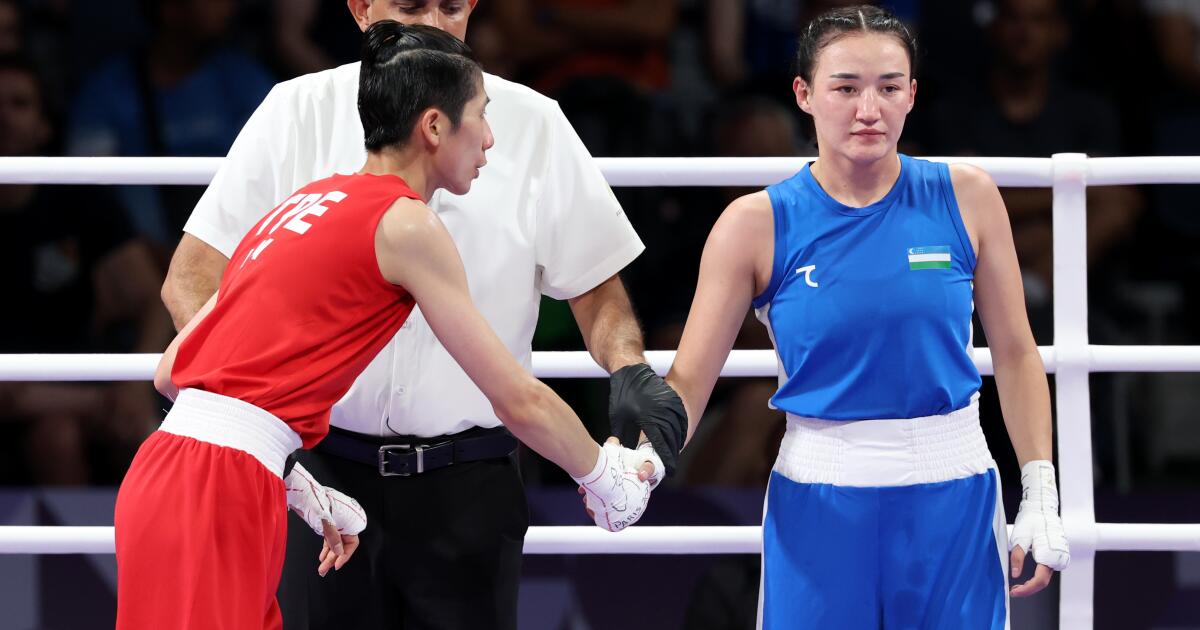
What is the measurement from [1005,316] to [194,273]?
1174 mm

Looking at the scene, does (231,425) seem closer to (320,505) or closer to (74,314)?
(320,505)

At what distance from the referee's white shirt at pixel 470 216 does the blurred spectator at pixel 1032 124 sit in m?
2.25

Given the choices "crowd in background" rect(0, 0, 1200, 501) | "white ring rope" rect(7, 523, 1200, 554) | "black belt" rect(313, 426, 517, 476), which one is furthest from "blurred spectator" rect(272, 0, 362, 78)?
"black belt" rect(313, 426, 517, 476)

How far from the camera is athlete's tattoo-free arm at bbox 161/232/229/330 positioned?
6.61 ft

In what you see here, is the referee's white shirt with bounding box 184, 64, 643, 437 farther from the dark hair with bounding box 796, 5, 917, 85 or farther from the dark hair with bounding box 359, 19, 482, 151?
the dark hair with bounding box 796, 5, 917, 85

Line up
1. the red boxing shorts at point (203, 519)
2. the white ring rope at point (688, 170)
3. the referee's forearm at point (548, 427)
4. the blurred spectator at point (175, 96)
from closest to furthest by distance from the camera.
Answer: the red boxing shorts at point (203, 519) → the referee's forearm at point (548, 427) → the white ring rope at point (688, 170) → the blurred spectator at point (175, 96)

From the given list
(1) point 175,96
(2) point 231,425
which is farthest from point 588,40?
(2) point 231,425

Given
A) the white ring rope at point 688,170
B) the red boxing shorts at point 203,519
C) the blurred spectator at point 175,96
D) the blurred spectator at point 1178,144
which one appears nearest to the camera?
the red boxing shorts at point 203,519

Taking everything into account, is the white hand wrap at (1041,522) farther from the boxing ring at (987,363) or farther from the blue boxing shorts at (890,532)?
the boxing ring at (987,363)

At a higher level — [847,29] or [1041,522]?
[847,29]

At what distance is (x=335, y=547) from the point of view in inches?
72.2

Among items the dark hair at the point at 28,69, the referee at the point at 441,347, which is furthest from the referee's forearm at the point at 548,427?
the dark hair at the point at 28,69

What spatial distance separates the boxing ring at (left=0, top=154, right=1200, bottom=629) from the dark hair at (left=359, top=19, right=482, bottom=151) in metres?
0.53

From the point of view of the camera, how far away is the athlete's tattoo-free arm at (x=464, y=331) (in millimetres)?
1743
